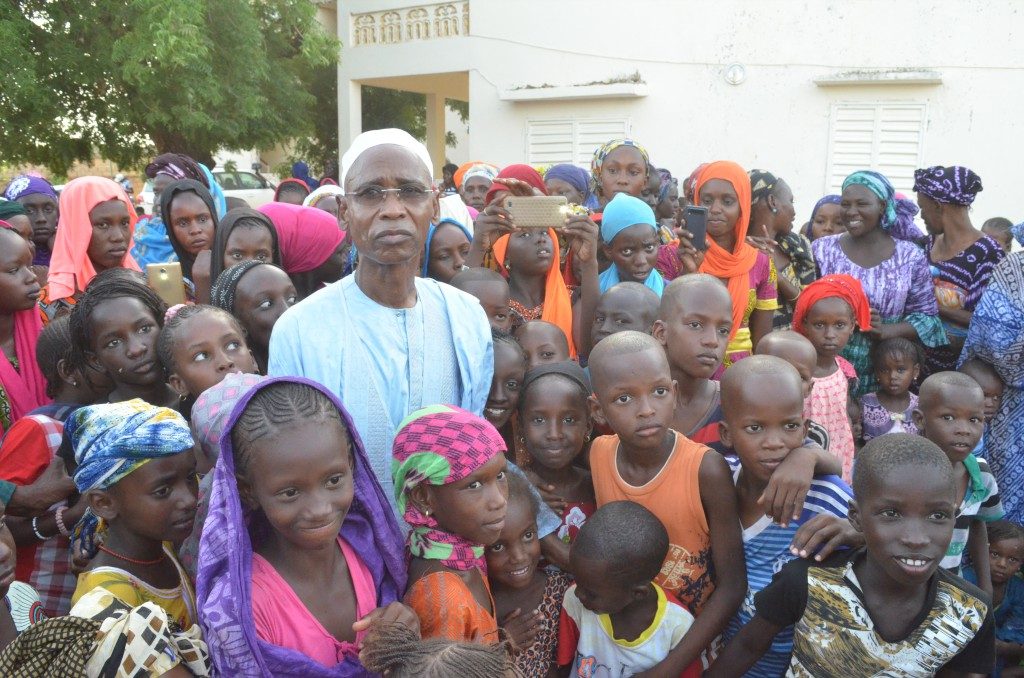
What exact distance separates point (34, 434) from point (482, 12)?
11.8 m

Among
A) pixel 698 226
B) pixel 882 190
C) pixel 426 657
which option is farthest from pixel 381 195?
pixel 882 190

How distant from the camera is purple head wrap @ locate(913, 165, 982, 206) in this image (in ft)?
14.4

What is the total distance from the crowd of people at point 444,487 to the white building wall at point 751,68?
764 cm

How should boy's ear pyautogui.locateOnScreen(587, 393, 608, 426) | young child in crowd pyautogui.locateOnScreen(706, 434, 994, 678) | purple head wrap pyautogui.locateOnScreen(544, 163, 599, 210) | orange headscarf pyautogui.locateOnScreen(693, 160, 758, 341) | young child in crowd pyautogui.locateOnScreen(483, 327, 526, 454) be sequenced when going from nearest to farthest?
young child in crowd pyautogui.locateOnScreen(706, 434, 994, 678) → boy's ear pyautogui.locateOnScreen(587, 393, 608, 426) → young child in crowd pyautogui.locateOnScreen(483, 327, 526, 454) → orange headscarf pyautogui.locateOnScreen(693, 160, 758, 341) → purple head wrap pyautogui.locateOnScreen(544, 163, 599, 210)

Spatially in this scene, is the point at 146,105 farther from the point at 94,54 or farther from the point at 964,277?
the point at 964,277

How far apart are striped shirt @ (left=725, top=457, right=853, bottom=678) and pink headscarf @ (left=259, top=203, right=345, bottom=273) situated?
8.81ft

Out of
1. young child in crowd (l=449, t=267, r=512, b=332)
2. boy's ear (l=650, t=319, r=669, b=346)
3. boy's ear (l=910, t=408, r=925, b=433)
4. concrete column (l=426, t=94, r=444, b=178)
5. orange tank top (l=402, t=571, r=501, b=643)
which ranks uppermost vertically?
concrete column (l=426, t=94, r=444, b=178)

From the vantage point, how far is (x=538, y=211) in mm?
3723

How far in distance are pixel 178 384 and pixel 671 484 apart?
1.72 metres

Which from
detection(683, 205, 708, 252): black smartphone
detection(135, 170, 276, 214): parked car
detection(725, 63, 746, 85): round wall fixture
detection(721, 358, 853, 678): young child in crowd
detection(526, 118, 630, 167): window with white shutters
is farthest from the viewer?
detection(135, 170, 276, 214): parked car

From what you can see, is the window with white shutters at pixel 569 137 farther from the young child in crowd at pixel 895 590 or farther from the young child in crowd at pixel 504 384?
the young child in crowd at pixel 895 590

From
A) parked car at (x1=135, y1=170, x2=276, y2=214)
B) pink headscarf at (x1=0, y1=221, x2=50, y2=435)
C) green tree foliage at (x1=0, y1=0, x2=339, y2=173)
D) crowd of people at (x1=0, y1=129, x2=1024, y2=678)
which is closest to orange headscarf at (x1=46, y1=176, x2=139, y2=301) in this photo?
crowd of people at (x1=0, y1=129, x2=1024, y2=678)

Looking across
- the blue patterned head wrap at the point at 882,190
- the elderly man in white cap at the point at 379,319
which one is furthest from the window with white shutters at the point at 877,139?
the elderly man in white cap at the point at 379,319

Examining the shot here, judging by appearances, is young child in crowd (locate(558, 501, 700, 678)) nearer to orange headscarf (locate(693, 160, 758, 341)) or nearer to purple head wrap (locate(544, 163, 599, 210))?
orange headscarf (locate(693, 160, 758, 341))
